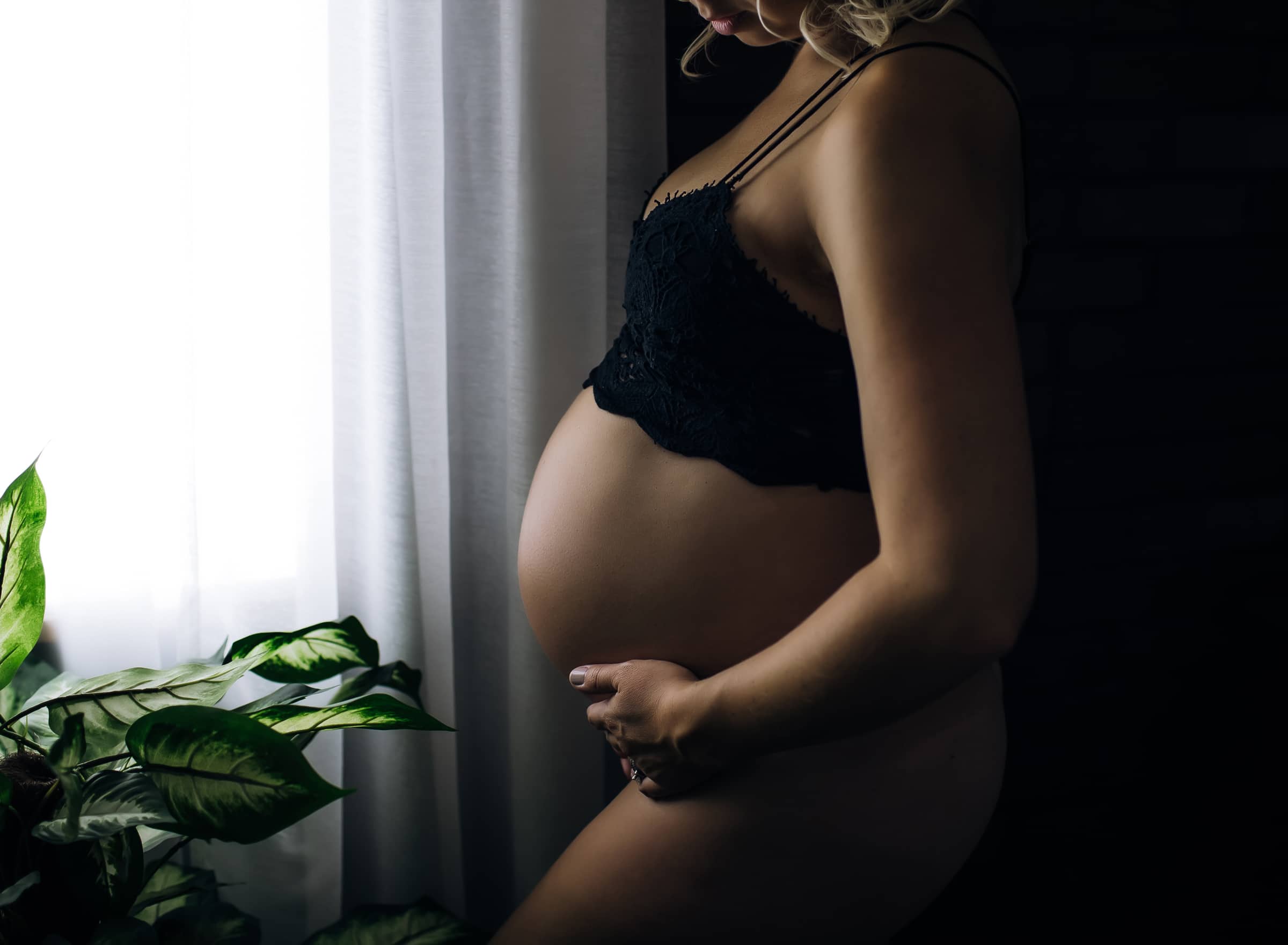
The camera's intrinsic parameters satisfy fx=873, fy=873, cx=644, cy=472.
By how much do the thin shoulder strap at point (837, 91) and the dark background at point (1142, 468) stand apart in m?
0.61

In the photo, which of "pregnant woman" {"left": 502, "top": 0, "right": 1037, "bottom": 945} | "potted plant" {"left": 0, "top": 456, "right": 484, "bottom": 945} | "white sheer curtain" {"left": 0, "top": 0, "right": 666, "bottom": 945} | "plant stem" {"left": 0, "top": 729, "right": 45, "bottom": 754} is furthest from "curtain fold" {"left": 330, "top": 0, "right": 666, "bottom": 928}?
"plant stem" {"left": 0, "top": 729, "right": 45, "bottom": 754}

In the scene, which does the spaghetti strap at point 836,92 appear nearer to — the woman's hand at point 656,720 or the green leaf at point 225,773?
the woman's hand at point 656,720

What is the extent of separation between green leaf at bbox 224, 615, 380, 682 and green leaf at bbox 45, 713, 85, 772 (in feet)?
0.67

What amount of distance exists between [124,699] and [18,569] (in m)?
0.18

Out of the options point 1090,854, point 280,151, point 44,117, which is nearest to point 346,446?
point 280,151

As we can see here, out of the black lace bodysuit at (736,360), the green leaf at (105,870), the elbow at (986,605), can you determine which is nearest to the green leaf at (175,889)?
the green leaf at (105,870)

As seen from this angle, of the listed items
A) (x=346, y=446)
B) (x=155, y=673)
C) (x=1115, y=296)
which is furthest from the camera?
(x=1115, y=296)

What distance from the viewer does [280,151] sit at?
1.17 metres

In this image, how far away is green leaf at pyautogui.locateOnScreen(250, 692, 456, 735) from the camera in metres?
0.89

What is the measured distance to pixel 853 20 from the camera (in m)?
0.72

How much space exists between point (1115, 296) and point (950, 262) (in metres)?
1.11

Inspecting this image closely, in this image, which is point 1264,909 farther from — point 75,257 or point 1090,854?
point 75,257

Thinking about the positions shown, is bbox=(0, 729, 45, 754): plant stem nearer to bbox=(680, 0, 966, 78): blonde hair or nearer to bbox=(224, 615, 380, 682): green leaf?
bbox=(224, 615, 380, 682): green leaf

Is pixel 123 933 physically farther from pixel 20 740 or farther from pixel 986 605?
pixel 986 605
